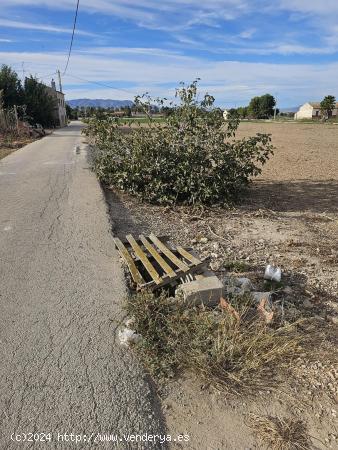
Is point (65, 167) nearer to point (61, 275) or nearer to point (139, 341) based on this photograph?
point (61, 275)

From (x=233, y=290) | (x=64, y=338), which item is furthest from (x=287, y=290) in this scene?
(x=64, y=338)

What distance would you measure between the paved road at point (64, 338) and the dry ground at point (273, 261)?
32cm

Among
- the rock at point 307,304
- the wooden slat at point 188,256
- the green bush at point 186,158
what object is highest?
the green bush at point 186,158

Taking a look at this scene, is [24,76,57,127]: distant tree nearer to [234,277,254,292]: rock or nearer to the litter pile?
the litter pile

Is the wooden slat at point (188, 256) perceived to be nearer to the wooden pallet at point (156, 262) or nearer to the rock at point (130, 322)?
the wooden pallet at point (156, 262)

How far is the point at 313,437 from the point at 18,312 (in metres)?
2.30

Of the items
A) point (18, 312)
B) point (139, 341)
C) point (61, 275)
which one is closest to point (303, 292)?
point (139, 341)

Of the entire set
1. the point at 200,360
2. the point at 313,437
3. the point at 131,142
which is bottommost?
the point at 313,437

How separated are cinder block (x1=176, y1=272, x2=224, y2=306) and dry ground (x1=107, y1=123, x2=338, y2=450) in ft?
2.08

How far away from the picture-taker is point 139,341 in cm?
274

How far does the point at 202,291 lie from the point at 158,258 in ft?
2.84

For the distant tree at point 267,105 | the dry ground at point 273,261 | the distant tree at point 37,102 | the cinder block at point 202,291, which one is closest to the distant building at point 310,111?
the distant tree at point 267,105

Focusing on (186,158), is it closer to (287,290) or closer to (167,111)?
(167,111)

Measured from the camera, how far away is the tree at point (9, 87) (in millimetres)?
28922
